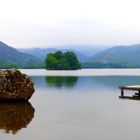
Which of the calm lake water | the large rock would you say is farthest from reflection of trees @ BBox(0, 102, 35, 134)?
the large rock

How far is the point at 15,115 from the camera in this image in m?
29.0

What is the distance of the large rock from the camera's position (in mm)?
37000

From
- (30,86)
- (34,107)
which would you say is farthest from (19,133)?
(30,86)

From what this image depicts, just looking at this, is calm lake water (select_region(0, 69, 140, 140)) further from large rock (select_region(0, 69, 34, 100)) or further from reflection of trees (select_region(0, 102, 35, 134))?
large rock (select_region(0, 69, 34, 100))

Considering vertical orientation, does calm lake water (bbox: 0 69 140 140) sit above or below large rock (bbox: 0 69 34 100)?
below

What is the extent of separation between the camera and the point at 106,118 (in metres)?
27.2

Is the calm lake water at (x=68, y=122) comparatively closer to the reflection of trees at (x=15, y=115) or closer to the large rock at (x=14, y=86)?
the reflection of trees at (x=15, y=115)

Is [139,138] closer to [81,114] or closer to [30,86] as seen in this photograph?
[81,114]

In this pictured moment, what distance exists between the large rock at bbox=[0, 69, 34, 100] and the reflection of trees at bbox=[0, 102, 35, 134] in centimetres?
70

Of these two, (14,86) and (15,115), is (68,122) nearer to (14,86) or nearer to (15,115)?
(15,115)

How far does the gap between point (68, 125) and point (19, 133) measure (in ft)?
12.1

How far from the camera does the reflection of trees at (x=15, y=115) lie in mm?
23852

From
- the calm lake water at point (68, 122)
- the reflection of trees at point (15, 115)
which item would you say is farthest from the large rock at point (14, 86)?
the calm lake water at point (68, 122)

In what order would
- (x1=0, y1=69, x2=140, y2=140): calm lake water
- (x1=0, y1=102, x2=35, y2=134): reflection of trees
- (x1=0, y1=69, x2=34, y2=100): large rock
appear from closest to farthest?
(x1=0, y1=69, x2=140, y2=140): calm lake water < (x1=0, y1=102, x2=35, y2=134): reflection of trees < (x1=0, y1=69, x2=34, y2=100): large rock
